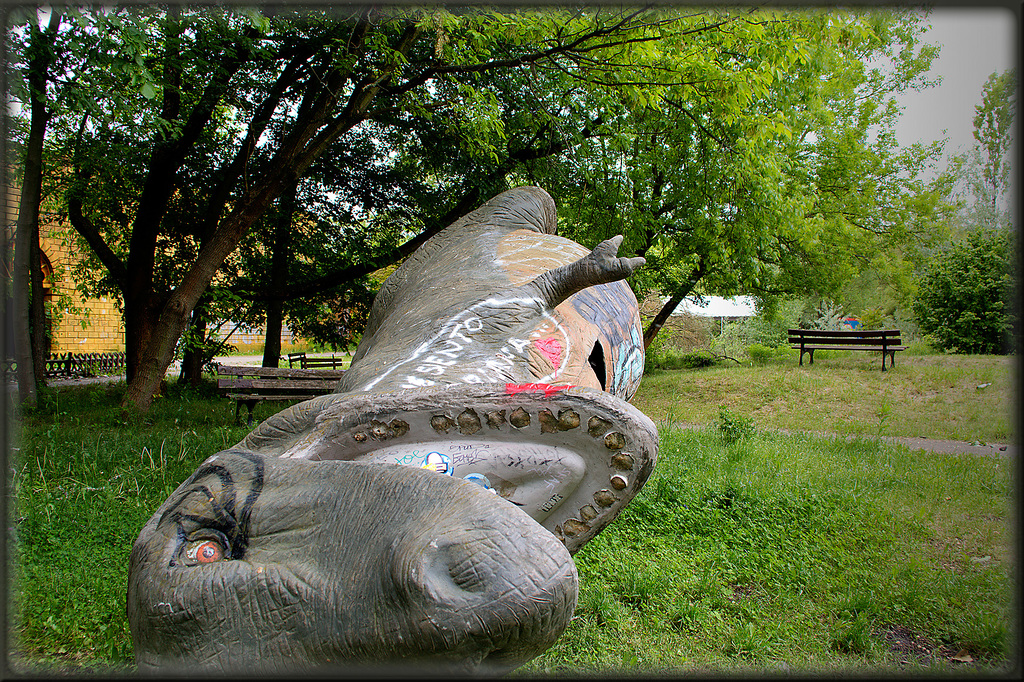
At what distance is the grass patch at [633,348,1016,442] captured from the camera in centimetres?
1039

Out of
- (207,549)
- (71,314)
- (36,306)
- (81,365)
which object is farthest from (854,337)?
(71,314)

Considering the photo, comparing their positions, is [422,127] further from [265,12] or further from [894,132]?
[894,132]

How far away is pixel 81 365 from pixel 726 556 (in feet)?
59.8

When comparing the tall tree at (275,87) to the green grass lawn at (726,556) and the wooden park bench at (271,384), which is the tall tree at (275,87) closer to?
the wooden park bench at (271,384)

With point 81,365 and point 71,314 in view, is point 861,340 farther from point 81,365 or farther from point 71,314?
point 71,314

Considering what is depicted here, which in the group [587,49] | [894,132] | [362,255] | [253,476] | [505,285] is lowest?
[253,476]

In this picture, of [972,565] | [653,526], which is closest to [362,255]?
[653,526]

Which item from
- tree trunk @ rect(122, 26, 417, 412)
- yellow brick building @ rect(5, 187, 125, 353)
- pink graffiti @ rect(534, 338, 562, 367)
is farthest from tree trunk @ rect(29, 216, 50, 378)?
pink graffiti @ rect(534, 338, 562, 367)

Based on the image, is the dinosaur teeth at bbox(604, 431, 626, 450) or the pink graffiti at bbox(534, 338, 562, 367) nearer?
the dinosaur teeth at bbox(604, 431, 626, 450)

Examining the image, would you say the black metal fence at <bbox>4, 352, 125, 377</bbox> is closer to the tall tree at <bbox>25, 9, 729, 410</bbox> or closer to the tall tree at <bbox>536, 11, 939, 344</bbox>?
the tall tree at <bbox>25, 9, 729, 410</bbox>

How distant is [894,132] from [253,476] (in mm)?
19517

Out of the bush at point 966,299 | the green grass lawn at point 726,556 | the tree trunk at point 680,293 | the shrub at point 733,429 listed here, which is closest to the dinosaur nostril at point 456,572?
the green grass lawn at point 726,556

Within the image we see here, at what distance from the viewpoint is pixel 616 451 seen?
176 centimetres

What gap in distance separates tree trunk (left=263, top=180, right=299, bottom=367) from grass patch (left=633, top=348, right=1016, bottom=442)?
7.55 meters
